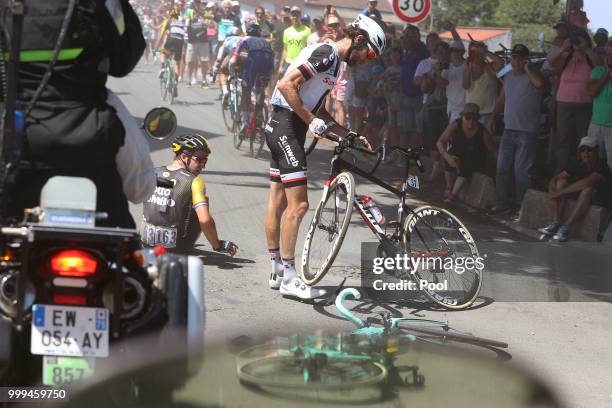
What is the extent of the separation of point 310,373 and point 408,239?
6338 millimetres

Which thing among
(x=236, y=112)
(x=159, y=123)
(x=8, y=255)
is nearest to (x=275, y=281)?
(x=159, y=123)

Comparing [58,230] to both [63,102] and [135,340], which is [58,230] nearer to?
[135,340]

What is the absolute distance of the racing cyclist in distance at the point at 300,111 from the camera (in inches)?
318

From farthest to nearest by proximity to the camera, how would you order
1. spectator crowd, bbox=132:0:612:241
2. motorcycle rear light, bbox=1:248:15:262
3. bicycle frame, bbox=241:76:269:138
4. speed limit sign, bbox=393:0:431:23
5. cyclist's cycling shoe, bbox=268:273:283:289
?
bicycle frame, bbox=241:76:269:138 < speed limit sign, bbox=393:0:431:23 < spectator crowd, bbox=132:0:612:241 < cyclist's cycling shoe, bbox=268:273:283:289 < motorcycle rear light, bbox=1:248:15:262

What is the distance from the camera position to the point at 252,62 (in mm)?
18906

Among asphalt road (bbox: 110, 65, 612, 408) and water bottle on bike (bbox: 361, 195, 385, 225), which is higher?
water bottle on bike (bbox: 361, 195, 385, 225)

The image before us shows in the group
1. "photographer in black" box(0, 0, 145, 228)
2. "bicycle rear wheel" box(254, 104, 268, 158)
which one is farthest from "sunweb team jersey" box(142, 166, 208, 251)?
"bicycle rear wheel" box(254, 104, 268, 158)

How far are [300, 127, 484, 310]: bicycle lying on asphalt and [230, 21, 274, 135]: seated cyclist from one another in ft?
32.0

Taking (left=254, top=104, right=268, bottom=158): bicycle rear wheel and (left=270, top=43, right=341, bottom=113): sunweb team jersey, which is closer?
(left=270, top=43, right=341, bottom=113): sunweb team jersey

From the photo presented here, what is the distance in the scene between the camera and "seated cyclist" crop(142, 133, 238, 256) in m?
8.73

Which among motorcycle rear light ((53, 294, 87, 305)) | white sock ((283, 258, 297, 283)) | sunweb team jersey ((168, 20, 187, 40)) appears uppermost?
motorcycle rear light ((53, 294, 87, 305))

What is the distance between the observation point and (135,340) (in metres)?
3.45

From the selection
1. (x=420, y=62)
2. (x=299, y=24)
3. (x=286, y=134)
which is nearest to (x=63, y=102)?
(x=286, y=134)

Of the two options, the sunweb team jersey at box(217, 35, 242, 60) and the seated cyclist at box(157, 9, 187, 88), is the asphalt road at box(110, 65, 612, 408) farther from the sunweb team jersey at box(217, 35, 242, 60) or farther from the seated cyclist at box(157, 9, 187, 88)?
the seated cyclist at box(157, 9, 187, 88)
